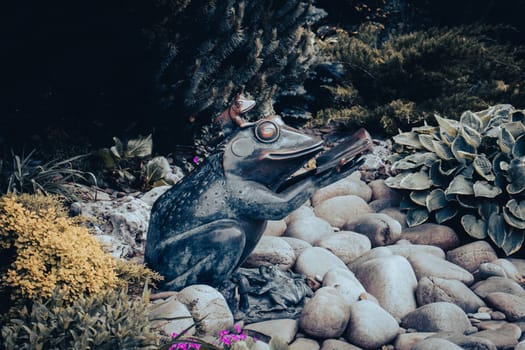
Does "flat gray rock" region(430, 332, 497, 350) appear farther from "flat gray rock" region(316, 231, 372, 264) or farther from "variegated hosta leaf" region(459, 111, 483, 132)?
"variegated hosta leaf" region(459, 111, 483, 132)

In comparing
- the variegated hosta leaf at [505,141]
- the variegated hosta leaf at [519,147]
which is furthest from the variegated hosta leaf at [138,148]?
the variegated hosta leaf at [519,147]

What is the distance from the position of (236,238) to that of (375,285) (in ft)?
3.90

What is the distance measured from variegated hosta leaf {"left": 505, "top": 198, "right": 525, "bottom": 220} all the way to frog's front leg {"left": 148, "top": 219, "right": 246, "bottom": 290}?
8.87 feet

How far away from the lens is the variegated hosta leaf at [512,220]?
14.4ft

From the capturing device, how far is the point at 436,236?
15.1ft

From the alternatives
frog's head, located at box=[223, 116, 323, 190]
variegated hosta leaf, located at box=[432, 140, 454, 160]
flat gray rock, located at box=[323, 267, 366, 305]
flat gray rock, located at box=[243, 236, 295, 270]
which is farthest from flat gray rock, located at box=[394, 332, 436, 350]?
variegated hosta leaf, located at box=[432, 140, 454, 160]

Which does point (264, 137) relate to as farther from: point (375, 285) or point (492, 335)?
point (492, 335)

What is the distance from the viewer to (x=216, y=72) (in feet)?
19.6

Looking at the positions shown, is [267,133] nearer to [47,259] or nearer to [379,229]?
[47,259]

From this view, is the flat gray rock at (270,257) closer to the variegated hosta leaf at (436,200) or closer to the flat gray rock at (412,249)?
the flat gray rock at (412,249)

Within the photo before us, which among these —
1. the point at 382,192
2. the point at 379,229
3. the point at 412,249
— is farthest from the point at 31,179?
the point at 382,192

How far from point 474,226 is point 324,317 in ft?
7.43

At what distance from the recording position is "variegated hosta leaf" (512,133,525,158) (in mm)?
4625

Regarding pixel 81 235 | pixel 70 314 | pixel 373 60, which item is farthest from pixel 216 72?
pixel 70 314
